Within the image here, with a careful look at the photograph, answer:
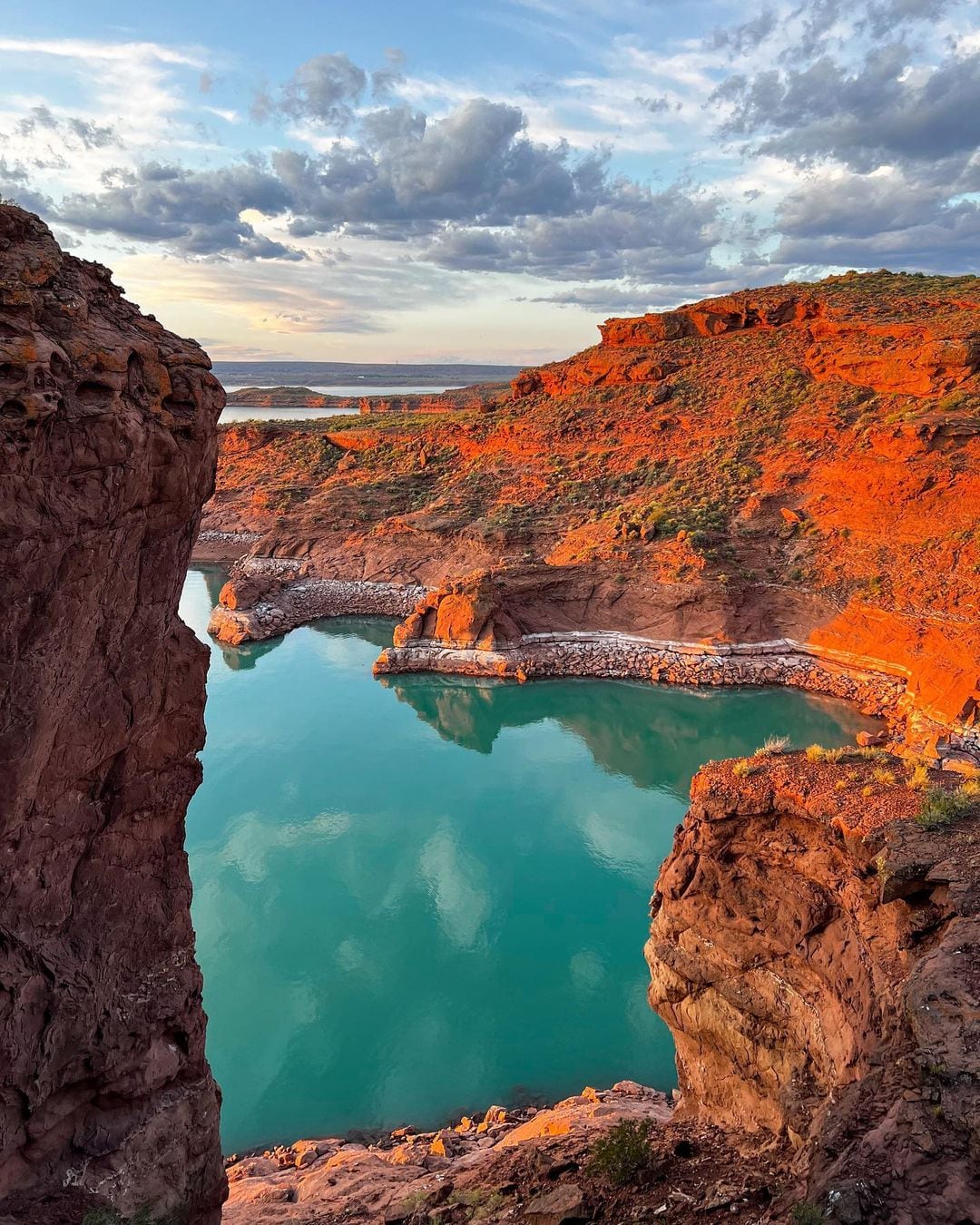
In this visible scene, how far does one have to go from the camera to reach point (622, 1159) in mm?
6594

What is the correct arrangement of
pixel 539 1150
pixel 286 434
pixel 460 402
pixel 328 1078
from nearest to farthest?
pixel 539 1150 < pixel 328 1078 < pixel 286 434 < pixel 460 402

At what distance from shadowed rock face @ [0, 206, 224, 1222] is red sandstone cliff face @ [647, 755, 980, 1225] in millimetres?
5139

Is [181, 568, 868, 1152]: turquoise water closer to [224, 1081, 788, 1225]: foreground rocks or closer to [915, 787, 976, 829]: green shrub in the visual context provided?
[224, 1081, 788, 1225]: foreground rocks

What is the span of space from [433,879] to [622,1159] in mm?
10592

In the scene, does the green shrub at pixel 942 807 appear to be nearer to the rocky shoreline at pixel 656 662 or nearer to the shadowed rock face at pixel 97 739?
the shadowed rock face at pixel 97 739

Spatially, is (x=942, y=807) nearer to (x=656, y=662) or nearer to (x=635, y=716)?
(x=635, y=716)

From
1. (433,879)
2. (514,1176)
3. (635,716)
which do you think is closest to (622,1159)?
(514,1176)

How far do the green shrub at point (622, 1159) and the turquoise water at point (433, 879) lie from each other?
5.37 meters

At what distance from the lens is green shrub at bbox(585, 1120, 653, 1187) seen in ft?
21.5

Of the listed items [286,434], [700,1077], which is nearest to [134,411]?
[700,1077]

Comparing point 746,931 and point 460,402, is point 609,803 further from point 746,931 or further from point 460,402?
point 460,402

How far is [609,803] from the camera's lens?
20.2 meters

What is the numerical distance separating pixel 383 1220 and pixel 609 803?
45.9 ft

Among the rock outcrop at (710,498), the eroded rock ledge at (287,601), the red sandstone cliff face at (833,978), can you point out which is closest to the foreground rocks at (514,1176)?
the red sandstone cliff face at (833,978)
